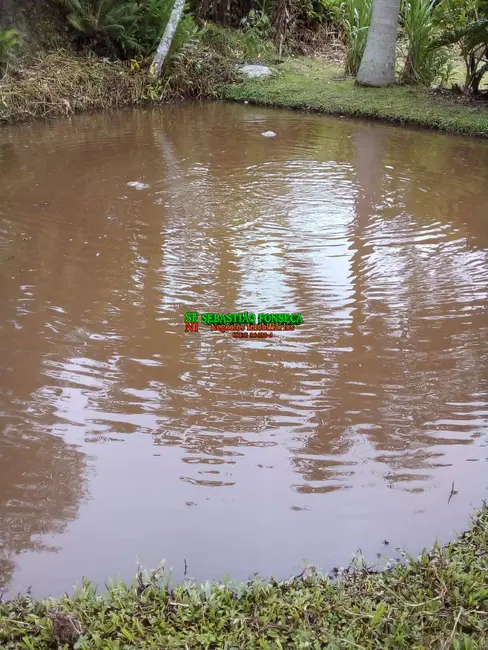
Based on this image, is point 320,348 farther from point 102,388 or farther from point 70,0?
point 70,0

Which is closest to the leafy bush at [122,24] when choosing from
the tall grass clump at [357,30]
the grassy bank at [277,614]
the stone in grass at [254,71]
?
the stone in grass at [254,71]

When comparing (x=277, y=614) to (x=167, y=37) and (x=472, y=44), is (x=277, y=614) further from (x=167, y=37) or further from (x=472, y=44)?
(x=167, y=37)

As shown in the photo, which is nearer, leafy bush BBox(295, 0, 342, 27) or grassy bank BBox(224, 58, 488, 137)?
grassy bank BBox(224, 58, 488, 137)

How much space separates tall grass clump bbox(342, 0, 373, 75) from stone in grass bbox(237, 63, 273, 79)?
57.5 inches

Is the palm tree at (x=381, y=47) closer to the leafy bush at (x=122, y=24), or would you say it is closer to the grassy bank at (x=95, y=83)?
the grassy bank at (x=95, y=83)

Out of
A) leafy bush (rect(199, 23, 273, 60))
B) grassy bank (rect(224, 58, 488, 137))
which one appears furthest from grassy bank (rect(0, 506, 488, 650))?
leafy bush (rect(199, 23, 273, 60))

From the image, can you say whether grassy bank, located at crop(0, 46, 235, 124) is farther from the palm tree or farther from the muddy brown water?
the muddy brown water

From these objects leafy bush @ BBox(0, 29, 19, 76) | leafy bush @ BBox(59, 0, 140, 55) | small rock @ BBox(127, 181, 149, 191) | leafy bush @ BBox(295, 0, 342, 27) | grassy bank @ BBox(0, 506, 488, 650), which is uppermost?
leafy bush @ BBox(295, 0, 342, 27)

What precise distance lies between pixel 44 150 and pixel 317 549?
625cm

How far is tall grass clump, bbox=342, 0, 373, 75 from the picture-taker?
→ 10336 mm

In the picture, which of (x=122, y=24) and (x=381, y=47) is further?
(x=122, y=24)

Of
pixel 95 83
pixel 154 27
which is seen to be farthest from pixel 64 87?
pixel 154 27

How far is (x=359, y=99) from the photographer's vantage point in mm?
9383

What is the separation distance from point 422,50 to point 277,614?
9935 millimetres
